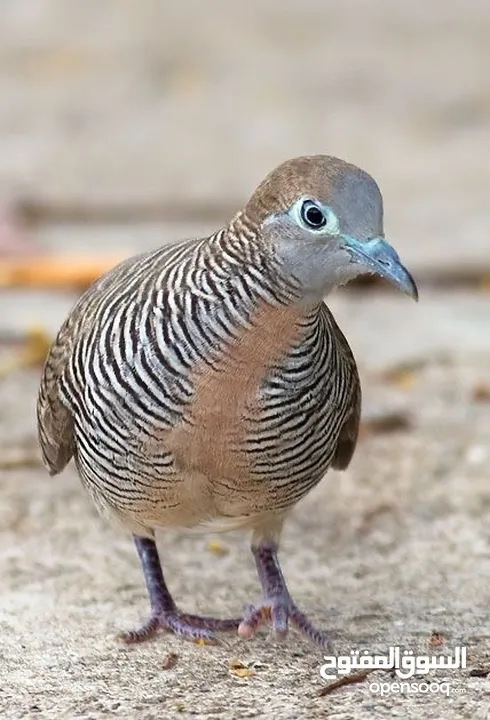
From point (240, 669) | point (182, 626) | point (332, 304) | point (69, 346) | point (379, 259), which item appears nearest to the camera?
point (379, 259)

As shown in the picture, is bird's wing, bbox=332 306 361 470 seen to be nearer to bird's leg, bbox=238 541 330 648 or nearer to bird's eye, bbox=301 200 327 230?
bird's leg, bbox=238 541 330 648

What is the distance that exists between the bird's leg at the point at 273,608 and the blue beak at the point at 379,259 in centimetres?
115

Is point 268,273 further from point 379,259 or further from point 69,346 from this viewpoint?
point 69,346

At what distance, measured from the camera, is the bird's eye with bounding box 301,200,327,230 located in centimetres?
355

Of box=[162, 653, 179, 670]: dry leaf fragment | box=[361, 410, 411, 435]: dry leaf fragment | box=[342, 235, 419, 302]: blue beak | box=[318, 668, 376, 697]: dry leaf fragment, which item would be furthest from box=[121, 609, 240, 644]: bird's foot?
box=[361, 410, 411, 435]: dry leaf fragment

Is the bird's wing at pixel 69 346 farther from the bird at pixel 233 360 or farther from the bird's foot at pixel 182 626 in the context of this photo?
the bird's foot at pixel 182 626

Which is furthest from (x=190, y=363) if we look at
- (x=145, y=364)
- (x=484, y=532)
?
(x=484, y=532)

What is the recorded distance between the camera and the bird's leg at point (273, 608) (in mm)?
4211

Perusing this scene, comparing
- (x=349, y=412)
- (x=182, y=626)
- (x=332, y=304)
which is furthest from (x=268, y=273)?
(x=332, y=304)

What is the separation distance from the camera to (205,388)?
12.2 ft

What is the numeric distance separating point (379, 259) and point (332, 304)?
398 cm

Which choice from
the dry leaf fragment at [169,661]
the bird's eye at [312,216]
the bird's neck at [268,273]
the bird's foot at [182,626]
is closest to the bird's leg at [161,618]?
the bird's foot at [182,626]

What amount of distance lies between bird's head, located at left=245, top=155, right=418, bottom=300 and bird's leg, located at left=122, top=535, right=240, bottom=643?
114 cm

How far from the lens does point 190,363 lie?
A: 12.2ft
